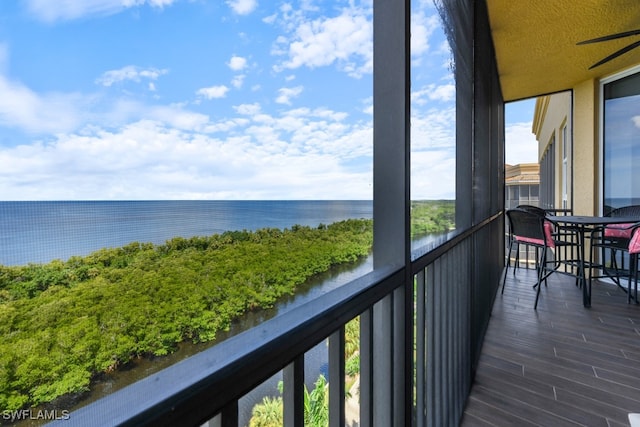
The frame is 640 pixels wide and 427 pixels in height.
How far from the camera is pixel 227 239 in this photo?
46 centimetres

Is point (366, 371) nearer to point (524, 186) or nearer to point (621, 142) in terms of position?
point (621, 142)

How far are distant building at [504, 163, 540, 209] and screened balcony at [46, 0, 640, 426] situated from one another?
650 cm

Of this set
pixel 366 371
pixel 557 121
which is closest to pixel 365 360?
pixel 366 371

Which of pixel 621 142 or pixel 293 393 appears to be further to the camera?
pixel 621 142

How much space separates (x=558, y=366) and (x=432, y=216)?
1691mm

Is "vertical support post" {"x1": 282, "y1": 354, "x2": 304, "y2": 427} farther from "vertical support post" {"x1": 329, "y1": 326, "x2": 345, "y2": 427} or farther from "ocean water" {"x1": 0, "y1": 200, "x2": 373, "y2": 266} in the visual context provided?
"ocean water" {"x1": 0, "y1": 200, "x2": 373, "y2": 266}

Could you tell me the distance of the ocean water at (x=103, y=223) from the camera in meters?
0.27

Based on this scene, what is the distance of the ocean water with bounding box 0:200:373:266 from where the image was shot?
0.27 meters

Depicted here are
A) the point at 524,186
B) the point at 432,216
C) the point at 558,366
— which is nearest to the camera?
the point at 432,216

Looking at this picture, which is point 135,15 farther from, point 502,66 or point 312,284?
point 502,66

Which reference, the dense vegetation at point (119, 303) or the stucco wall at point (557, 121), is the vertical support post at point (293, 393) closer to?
the dense vegetation at point (119, 303)

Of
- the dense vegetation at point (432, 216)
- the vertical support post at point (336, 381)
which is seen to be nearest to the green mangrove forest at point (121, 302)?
the vertical support post at point (336, 381)

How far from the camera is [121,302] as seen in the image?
336 millimetres
